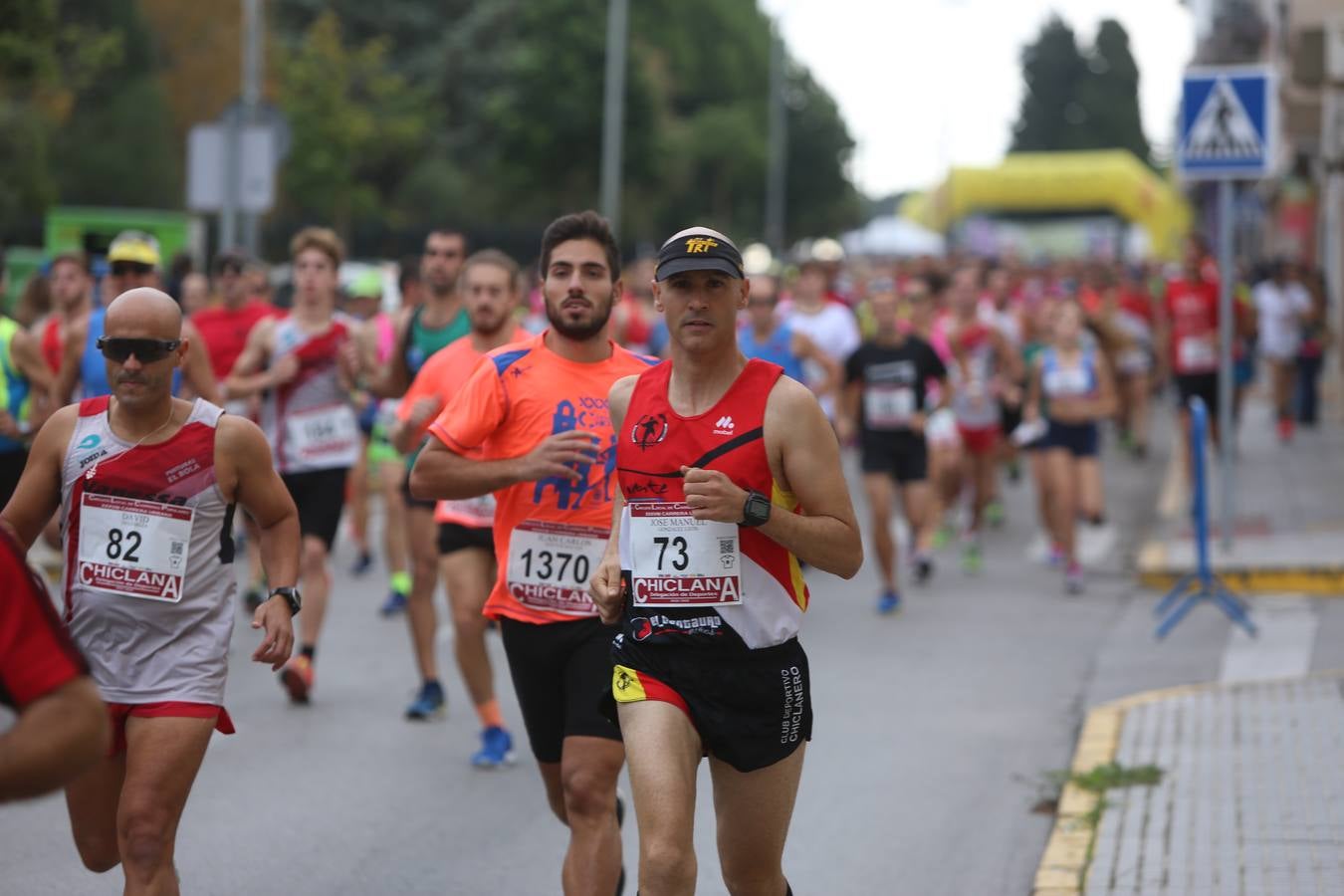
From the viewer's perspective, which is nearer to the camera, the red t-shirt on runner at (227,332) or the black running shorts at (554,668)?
the black running shorts at (554,668)

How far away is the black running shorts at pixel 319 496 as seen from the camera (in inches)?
388

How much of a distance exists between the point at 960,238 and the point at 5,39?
4181cm

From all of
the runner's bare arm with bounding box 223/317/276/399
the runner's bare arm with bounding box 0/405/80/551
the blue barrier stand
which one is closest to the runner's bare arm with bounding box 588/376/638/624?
the runner's bare arm with bounding box 0/405/80/551

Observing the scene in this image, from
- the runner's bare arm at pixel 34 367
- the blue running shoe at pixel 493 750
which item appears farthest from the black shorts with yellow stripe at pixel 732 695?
the runner's bare arm at pixel 34 367

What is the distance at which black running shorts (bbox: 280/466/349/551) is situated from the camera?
32.4 ft

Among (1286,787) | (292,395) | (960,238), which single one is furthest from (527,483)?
(960,238)

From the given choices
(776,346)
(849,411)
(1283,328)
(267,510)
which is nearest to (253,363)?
(776,346)

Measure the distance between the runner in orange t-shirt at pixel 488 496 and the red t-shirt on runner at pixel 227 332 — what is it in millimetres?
3702

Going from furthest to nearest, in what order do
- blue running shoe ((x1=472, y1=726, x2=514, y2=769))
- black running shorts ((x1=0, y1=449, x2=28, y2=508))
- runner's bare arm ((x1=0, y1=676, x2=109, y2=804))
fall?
black running shorts ((x1=0, y1=449, x2=28, y2=508))
blue running shoe ((x1=472, y1=726, x2=514, y2=769))
runner's bare arm ((x1=0, y1=676, x2=109, y2=804))

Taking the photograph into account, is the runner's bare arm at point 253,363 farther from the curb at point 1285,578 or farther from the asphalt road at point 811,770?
the curb at point 1285,578

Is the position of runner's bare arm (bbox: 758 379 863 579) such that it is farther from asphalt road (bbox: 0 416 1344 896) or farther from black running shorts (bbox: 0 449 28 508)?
black running shorts (bbox: 0 449 28 508)

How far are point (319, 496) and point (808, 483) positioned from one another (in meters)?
5.65

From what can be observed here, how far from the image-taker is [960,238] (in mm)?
60438

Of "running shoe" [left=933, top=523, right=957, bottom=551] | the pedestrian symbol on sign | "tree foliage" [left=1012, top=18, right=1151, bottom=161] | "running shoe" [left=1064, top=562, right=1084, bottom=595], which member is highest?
"tree foliage" [left=1012, top=18, right=1151, bottom=161]
